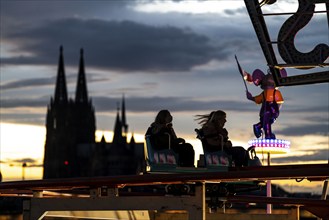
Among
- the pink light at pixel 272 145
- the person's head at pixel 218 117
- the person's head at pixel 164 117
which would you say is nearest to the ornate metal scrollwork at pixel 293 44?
the person's head at pixel 218 117

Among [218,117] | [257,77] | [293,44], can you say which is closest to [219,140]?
[218,117]

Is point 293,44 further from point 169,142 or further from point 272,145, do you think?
point 272,145

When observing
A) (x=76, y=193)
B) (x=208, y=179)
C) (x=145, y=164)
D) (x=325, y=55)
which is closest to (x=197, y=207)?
(x=208, y=179)

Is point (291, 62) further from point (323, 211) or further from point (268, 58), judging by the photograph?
point (323, 211)

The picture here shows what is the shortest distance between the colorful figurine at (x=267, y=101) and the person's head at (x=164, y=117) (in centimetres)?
601

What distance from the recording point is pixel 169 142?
15.1 metres

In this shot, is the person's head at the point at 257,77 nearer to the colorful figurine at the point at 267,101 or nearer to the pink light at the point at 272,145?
the colorful figurine at the point at 267,101

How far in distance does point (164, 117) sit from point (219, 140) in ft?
3.00

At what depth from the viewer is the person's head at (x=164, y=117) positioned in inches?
610

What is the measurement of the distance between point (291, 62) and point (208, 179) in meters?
3.26

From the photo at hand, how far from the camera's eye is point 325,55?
1484 centimetres

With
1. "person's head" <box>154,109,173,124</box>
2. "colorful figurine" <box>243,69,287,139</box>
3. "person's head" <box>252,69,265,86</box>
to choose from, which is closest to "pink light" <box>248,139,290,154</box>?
"colorful figurine" <box>243,69,287,139</box>

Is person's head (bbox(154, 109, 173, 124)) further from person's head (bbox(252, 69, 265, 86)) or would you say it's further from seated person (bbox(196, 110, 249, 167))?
person's head (bbox(252, 69, 265, 86))

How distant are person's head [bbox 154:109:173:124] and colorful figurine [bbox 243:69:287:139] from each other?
6007 millimetres
